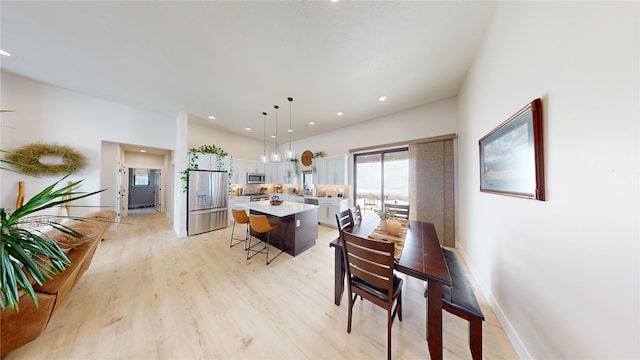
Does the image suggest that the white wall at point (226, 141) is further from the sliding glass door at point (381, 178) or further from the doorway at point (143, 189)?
the doorway at point (143, 189)

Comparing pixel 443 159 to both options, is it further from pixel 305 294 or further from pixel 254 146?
pixel 254 146

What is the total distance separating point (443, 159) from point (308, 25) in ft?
10.9

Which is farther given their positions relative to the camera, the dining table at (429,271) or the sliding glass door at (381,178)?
the sliding glass door at (381,178)

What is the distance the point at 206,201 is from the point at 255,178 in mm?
1690

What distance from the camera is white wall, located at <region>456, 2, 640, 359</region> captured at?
33.2 inches

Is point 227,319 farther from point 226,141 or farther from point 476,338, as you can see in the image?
point 226,141

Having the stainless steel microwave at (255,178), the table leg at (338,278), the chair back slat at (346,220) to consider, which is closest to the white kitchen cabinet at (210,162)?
the stainless steel microwave at (255,178)

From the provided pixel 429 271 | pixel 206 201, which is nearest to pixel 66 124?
pixel 206 201

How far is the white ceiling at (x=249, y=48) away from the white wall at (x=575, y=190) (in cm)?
82

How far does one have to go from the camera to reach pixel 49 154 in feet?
11.4

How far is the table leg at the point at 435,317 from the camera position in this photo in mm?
1369

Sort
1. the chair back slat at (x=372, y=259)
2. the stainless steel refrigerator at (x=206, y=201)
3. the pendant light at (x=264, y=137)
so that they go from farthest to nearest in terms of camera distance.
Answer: the stainless steel refrigerator at (x=206, y=201)
the pendant light at (x=264, y=137)
the chair back slat at (x=372, y=259)

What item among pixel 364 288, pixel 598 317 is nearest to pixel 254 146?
pixel 364 288

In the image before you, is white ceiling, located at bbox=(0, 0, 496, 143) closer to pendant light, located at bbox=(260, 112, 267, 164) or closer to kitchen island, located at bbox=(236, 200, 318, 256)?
pendant light, located at bbox=(260, 112, 267, 164)
